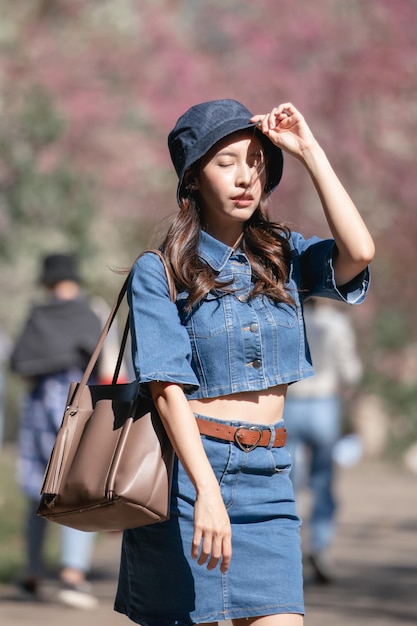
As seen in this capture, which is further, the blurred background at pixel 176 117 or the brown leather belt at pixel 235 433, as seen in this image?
the blurred background at pixel 176 117

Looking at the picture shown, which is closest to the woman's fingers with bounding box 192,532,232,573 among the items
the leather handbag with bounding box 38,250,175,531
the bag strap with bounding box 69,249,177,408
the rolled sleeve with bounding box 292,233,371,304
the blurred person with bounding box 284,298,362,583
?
the leather handbag with bounding box 38,250,175,531

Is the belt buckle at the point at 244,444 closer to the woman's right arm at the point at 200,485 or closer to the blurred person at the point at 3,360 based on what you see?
the woman's right arm at the point at 200,485

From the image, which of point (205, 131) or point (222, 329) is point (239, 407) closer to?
point (222, 329)

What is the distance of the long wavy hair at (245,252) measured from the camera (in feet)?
11.2

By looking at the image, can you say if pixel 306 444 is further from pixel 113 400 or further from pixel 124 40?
pixel 124 40

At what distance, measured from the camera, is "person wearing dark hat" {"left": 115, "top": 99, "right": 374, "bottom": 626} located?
334 centimetres

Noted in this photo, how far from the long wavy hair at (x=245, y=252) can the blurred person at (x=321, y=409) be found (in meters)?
4.26

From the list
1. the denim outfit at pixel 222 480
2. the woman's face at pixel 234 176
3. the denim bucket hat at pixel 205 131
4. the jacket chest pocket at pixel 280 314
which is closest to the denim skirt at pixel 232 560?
the denim outfit at pixel 222 480

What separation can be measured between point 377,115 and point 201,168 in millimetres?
9133

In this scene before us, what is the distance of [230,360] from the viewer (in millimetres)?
3383

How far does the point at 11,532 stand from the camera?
938 cm

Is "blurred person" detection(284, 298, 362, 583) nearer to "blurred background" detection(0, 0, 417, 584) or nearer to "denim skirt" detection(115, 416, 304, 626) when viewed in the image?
"blurred background" detection(0, 0, 417, 584)

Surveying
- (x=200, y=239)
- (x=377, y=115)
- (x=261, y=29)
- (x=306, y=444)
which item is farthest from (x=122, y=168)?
(x=200, y=239)

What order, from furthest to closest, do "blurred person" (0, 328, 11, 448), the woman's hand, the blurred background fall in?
the blurred background, "blurred person" (0, 328, 11, 448), the woman's hand
